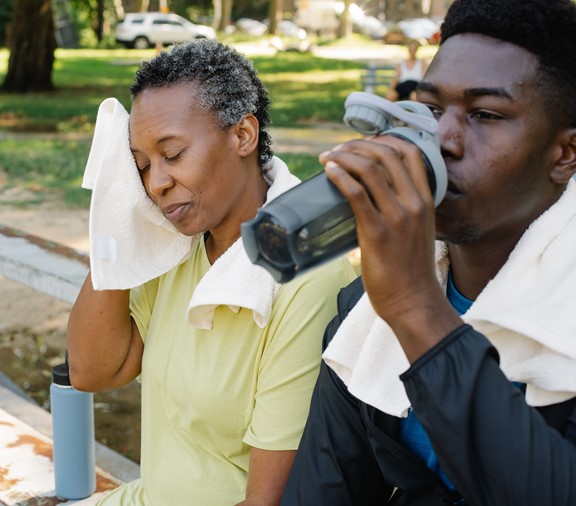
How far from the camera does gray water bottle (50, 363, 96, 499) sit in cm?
310

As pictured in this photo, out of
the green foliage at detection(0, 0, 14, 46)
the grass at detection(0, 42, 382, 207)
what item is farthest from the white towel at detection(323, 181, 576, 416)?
the green foliage at detection(0, 0, 14, 46)

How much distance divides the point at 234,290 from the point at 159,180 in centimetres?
32

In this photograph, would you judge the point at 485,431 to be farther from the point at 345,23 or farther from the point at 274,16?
the point at 345,23

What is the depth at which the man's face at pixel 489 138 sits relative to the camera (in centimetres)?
155

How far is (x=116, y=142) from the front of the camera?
2164 mm

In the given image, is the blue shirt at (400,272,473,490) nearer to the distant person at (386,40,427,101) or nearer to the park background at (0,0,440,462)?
the park background at (0,0,440,462)

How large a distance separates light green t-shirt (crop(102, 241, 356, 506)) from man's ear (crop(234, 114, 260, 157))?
325mm

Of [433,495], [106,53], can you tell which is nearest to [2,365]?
[433,495]

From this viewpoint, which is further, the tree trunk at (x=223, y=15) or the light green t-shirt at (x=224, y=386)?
the tree trunk at (x=223, y=15)

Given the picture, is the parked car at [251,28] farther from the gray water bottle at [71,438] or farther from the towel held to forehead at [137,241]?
the towel held to forehead at [137,241]

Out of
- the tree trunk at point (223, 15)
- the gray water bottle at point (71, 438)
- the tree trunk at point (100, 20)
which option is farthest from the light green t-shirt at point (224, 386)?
the tree trunk at point (223, 15)

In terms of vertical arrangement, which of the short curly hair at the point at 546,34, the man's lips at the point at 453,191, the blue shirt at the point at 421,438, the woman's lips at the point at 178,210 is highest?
the short curly hair at the point at 546,34

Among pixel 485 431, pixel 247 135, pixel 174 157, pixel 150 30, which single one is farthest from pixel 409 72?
pixel 150 30

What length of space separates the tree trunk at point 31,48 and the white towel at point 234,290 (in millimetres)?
18000
